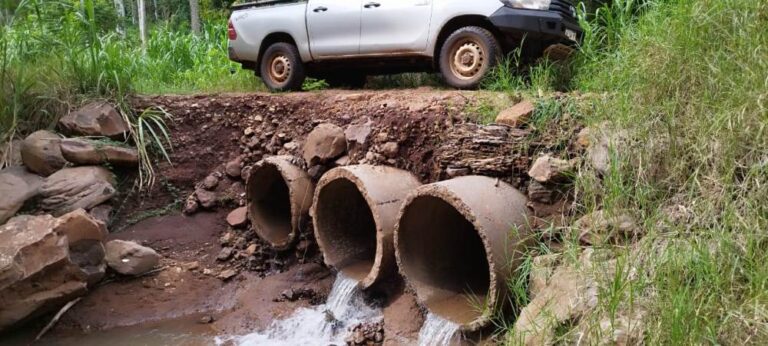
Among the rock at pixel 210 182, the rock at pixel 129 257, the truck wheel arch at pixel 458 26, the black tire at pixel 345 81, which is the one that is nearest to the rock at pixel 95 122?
the rock at pixel 210 182

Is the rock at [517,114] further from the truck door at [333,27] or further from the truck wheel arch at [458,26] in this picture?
the truck door at [333,27]

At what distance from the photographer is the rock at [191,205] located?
19.2 feet

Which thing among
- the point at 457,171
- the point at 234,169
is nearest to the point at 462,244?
the point at 457,171

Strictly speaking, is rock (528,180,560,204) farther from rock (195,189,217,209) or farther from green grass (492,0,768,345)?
rock (195,189,217,209)

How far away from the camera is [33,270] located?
4055mm

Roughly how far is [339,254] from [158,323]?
4.70 ft

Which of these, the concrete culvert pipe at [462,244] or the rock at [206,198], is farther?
the rock at [206,198]

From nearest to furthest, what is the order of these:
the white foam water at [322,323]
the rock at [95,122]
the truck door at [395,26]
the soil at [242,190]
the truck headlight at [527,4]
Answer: the soil at [242,190] < the white foam water at [322,323] < the truck headlight at [527,4] < the truck door at [395,26] < the rock at [95,122]

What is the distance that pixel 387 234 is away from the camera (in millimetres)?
4062

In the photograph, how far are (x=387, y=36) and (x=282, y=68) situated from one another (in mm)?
1514

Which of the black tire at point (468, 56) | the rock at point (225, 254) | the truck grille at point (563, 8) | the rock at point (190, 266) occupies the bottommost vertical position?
the rock at point (190, 266)

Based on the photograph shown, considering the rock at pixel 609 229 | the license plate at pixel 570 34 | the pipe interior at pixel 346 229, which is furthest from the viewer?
the license plate at pixel 570 34

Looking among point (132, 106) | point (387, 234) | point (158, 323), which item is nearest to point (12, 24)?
point (132, 106)

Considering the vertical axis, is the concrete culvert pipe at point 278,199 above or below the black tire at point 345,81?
below
